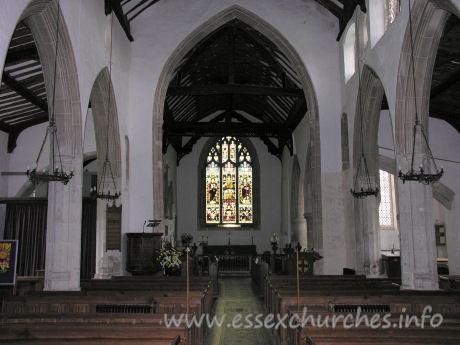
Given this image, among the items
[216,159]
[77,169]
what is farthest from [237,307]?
[216,159]

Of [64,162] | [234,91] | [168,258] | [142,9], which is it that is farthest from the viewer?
[234,91]

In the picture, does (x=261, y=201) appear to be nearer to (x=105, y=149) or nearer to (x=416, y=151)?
(x=105, y=149)

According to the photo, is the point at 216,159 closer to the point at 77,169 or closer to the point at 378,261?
the point at 378,261

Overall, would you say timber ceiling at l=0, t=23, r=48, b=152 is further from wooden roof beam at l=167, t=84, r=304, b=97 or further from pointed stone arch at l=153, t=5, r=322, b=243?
wooden roof beam at l=167, t=84, r=304, b=97

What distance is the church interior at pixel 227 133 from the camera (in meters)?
5.34

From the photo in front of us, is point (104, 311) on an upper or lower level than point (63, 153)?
lower

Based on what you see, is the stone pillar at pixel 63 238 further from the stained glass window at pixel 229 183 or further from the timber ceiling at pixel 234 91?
the stained glass window at pixel 229 183

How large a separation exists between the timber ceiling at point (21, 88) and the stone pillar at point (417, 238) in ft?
21.5

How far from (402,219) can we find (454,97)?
17.4ft

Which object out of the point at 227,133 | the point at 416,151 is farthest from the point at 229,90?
the point at 416,151

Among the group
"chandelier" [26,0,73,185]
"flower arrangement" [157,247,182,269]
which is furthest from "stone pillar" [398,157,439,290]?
"chandelier" [26,0,73,185]

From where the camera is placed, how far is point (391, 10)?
8.40 m


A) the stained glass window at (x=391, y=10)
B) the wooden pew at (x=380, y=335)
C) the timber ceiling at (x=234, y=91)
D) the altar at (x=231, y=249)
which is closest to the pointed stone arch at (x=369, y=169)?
the stained glass window at (x=391, y=10)

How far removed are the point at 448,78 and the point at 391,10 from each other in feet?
8.52
